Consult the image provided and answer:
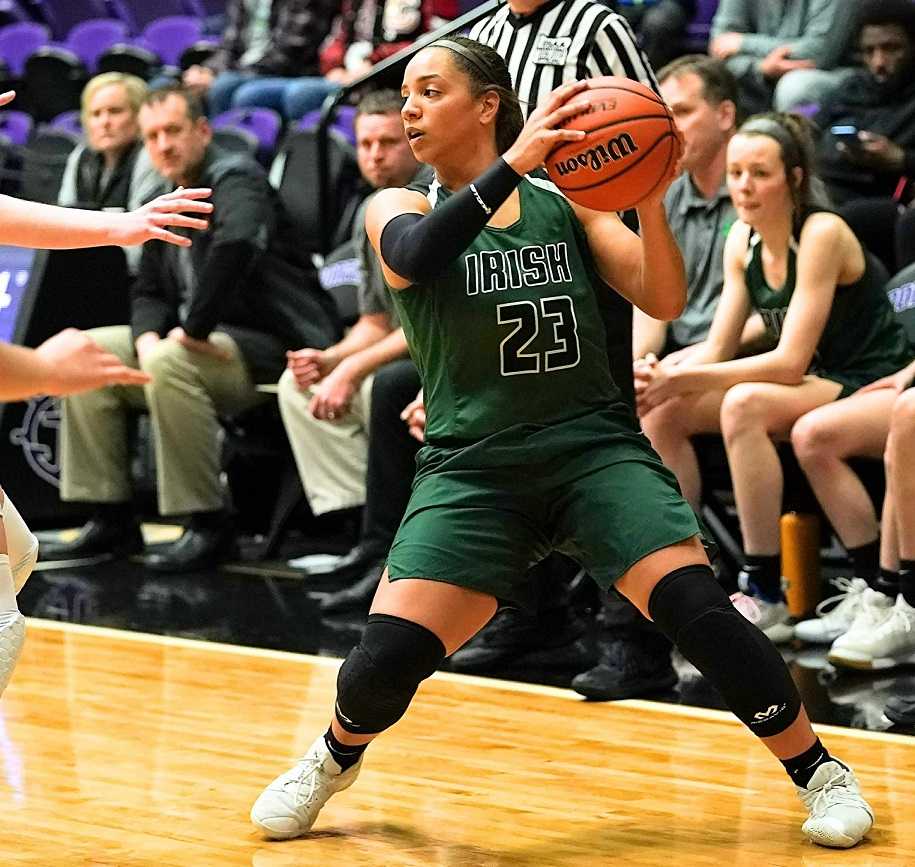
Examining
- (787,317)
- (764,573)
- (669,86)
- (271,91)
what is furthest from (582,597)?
(271,91)

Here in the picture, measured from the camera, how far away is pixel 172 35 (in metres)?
11.5

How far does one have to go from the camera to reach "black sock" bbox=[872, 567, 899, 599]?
4699 mm

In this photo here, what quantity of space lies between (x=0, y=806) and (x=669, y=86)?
10.3 feet

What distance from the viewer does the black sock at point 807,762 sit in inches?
123

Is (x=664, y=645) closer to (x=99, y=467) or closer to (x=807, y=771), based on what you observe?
(x=807, y=771)

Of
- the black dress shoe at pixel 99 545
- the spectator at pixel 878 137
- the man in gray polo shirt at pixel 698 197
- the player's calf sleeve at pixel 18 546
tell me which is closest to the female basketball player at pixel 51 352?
the player's calf sleeve at pixel 18 546

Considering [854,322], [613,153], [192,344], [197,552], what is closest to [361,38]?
[192,344]

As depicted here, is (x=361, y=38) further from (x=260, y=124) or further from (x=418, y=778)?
(x=418, y=778)

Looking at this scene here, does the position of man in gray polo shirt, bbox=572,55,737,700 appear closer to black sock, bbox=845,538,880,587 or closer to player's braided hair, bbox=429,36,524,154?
black sock, bbox=845,538,880,587

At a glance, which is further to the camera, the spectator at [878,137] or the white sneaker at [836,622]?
the spectator at [878,137]

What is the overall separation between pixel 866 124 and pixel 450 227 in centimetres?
339

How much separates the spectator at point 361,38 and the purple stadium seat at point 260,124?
0.28m

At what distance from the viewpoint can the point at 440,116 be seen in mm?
3271

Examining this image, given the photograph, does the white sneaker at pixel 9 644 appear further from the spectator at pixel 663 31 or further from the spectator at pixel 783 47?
the spectator at pixel 663 31
